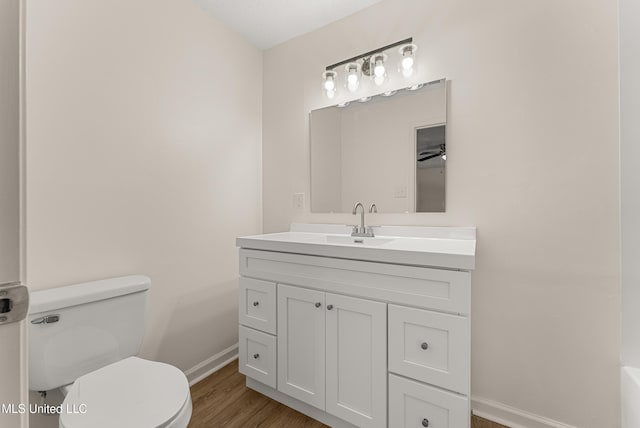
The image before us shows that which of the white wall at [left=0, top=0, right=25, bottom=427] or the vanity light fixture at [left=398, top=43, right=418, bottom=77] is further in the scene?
the vanity light fixture at [left=398, top=43, right=418, bottom=77]

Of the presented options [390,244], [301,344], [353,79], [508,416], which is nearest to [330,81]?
[353,79]

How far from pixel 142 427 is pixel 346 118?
181 cm

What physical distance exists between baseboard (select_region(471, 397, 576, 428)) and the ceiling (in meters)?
2.36

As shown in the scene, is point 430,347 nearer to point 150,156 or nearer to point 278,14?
point 150,156

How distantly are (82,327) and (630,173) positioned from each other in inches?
84.2

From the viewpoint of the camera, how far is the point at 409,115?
1709 mm

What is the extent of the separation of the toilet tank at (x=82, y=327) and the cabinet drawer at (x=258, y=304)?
1.63 feet

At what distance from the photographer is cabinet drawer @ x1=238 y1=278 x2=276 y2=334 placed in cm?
154

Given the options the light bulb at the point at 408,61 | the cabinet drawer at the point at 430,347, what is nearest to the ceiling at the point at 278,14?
the light bulb at the point at 408,61

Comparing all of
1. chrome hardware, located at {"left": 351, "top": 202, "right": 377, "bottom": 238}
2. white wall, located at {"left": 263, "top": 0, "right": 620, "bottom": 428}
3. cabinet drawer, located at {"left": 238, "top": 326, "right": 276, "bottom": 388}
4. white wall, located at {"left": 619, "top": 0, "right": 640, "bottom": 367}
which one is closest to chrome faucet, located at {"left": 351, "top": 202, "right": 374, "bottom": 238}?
Answer: chrome hardware, located at {"left": 351, "top": 202, "right": 377, "bottom": 238}

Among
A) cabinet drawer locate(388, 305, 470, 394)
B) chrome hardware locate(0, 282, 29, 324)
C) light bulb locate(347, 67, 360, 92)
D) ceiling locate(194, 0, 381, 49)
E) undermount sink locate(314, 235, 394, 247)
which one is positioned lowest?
cabinet drawer locate(388, 305, 470, 394)

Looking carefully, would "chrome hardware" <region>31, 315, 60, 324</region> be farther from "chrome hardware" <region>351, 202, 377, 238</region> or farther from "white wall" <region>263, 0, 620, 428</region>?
"white wall" <region>263, 0, 620, 428</region>

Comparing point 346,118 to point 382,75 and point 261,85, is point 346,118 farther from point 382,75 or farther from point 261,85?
point 261,85

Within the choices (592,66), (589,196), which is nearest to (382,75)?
(592,66)
